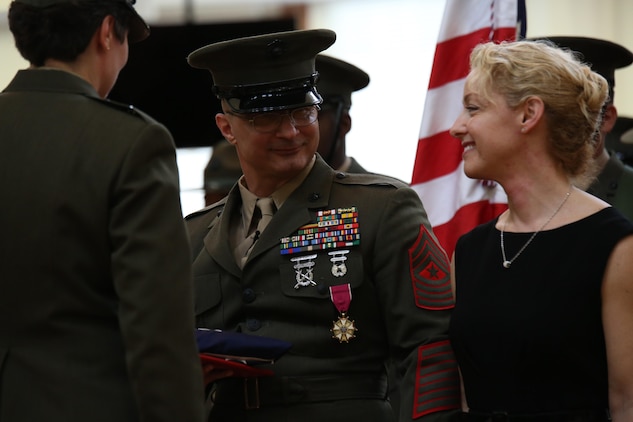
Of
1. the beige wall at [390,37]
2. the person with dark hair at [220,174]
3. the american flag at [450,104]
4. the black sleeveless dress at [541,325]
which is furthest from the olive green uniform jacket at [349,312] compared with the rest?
the beige wall at [390,37]

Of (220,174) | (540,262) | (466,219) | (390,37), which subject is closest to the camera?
(540,262)

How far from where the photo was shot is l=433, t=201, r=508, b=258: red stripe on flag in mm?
4004

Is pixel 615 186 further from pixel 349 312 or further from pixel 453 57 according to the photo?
pixel 349 312

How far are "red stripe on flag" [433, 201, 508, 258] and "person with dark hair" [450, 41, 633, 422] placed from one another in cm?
99

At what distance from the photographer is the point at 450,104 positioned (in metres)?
4.14

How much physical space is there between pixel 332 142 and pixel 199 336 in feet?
6.61

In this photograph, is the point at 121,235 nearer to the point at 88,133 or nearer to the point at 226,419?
the point at 88,133

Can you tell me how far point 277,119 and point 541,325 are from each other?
0.96 meters

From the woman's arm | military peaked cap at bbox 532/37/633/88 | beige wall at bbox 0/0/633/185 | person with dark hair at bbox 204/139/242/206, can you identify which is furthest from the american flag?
beige wall at bbox 0/0/633/185

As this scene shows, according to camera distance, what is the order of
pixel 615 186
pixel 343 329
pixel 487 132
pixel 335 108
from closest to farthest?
pixel 487 132, pixel 343 329, pixel 615 186, pixel 335 108

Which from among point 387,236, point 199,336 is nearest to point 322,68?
point 387,236

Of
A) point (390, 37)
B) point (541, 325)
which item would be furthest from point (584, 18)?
point (541, 325)

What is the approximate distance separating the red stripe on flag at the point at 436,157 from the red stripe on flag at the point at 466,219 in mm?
170

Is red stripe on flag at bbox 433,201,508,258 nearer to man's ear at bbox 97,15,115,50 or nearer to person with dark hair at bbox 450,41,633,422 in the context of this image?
person with dark hair at bbox 450,41,633,422
